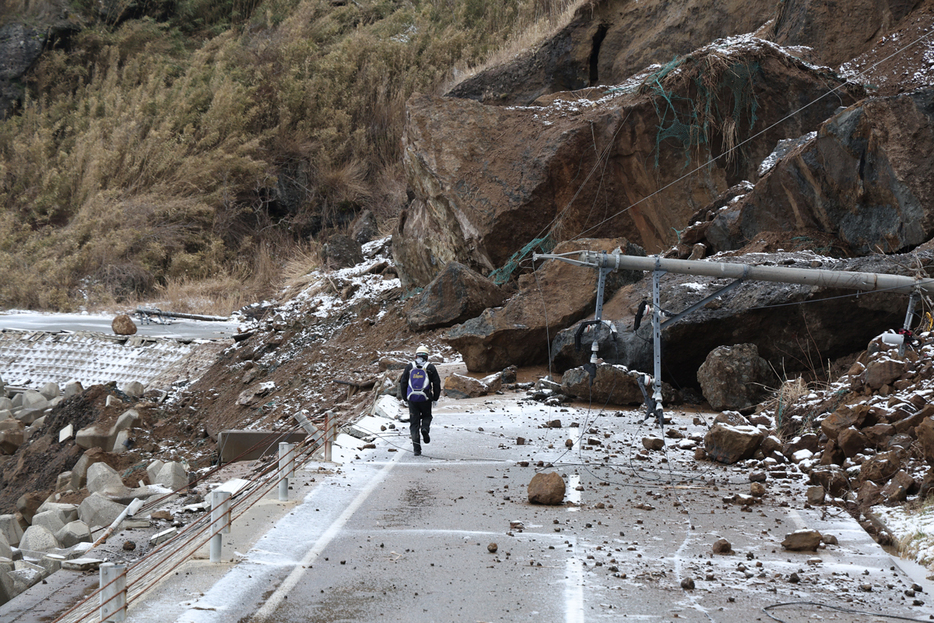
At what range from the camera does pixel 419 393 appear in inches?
390

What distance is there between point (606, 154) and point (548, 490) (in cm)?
1294

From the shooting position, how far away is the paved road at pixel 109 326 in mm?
22191

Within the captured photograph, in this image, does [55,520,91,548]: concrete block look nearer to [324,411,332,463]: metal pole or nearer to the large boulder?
[324,411,332,463]: metal pole

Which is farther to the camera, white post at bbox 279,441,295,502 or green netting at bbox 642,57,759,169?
green netting at bbox 642,57,759,169

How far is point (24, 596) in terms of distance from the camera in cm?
744

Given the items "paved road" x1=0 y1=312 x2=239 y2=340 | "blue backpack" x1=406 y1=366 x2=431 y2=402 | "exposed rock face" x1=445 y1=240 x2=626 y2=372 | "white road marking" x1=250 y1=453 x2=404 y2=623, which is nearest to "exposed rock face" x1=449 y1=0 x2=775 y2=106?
"exposed rock face" x1=445 y1=240 x2=626 y2=372

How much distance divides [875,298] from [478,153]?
33.9 feet

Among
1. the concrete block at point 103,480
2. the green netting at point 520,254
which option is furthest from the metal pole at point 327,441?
the green netting at point 520,254

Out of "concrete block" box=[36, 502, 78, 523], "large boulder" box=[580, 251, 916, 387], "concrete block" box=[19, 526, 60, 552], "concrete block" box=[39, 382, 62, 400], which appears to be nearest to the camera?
"concrete block" box=[19, 526, 60, 552]

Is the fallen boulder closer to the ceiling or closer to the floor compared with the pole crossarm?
closer to the floor

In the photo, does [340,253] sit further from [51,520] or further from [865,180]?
[51,520]

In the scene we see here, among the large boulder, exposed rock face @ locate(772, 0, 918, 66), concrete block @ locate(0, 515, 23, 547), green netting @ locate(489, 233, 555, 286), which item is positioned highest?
exposed rock face @ locate(772, 0, 918, 66)

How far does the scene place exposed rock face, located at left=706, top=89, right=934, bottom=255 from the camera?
43.5 ft

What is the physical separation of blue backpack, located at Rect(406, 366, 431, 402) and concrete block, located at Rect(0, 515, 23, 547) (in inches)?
215
